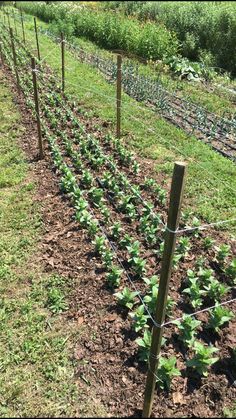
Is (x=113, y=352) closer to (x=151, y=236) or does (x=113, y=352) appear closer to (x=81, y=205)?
(x=151, y=236)

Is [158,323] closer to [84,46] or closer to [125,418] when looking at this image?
[125,418]

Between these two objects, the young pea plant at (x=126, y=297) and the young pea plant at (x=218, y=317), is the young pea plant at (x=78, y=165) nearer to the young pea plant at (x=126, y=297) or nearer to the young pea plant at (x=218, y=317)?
the young pea plant at (x=126, y=297)

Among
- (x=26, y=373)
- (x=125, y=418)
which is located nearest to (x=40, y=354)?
(x=26, y=373)

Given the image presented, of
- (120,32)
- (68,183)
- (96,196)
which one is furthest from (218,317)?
(120,32)

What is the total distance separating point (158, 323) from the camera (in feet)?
9.14

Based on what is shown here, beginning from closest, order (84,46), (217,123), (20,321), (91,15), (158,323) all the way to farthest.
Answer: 1. (158,323)
2. (20,321)
3. (217,123)
4. (84,46)
5. (91,15)

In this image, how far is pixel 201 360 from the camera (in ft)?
11.7

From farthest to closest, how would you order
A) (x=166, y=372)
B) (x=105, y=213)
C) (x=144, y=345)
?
(x=105, y=213) → (x=144, y=345) → (x=166, y=372)

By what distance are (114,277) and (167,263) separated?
6.48 ft

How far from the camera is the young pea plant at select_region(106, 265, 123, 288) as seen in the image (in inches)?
177

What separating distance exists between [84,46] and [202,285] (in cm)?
1410

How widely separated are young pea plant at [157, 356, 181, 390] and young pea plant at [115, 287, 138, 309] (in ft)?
2.63

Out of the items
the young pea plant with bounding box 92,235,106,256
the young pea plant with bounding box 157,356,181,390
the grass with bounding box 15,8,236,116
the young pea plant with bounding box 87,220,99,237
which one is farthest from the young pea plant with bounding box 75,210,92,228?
the grass with bounding box 15,8,236,116

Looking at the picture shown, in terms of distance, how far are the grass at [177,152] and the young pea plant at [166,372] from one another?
2696 mm
